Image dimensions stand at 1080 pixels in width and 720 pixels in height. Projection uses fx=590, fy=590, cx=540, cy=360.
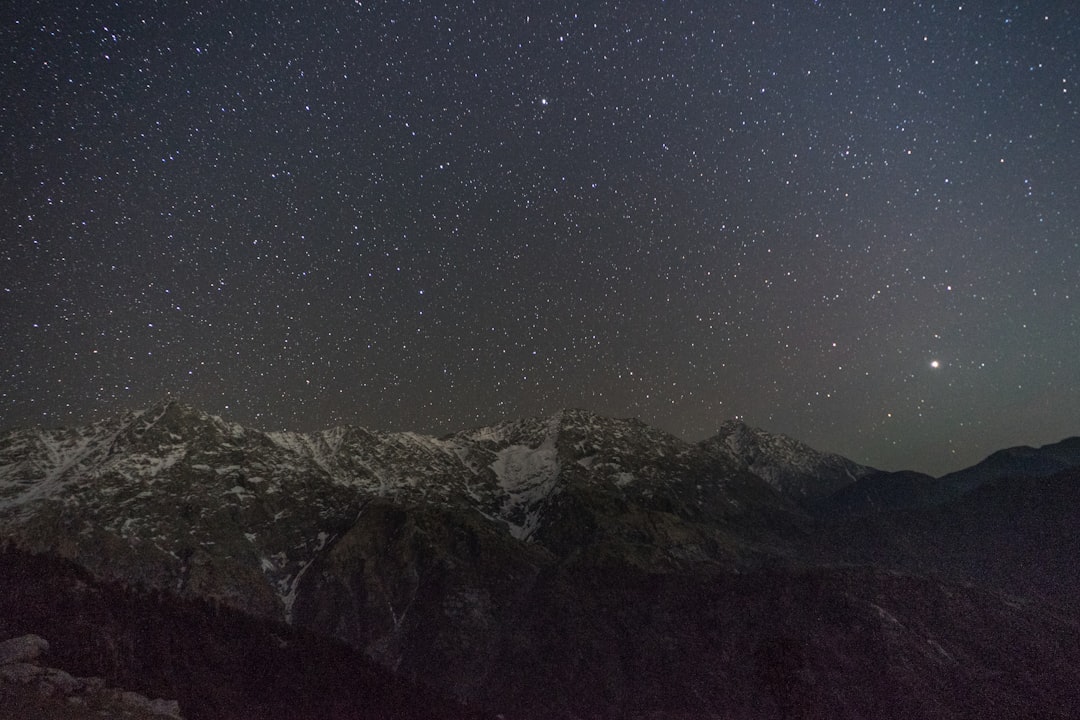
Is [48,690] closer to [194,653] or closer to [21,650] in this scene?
[21,650]

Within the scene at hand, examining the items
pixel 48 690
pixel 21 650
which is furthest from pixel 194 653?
pixel 48 690

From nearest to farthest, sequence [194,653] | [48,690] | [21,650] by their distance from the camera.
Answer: [48,690] < [21,650] < [194,653]

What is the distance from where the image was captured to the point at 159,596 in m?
116

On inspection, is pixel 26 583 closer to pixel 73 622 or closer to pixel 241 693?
pixel 73 622

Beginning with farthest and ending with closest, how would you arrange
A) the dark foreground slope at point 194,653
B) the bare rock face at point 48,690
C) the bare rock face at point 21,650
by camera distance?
the dark foreground slope at point 194,653
the bare rock face at point 21,650
the bare rock face at point 48,690

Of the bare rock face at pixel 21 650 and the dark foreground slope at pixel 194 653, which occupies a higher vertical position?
the bare rock face at pixel 21 650

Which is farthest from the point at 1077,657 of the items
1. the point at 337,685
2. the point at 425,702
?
the point at 337,685

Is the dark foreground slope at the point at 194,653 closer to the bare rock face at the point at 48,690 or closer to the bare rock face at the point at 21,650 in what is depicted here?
the bare rock face at the point at 21,650

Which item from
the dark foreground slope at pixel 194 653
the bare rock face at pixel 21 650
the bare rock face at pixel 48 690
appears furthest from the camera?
the dark foreground slope at pixel 194 653

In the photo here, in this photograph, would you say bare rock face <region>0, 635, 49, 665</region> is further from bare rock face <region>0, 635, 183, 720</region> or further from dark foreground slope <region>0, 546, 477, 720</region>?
dark foreground slope <region>0, 546, 477, 720</region>

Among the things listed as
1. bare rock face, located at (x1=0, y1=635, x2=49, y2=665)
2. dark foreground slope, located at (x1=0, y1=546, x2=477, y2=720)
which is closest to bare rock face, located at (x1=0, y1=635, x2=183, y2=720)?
bare rock face, located at (x1=0, y1=635, x2=49, y2=665)

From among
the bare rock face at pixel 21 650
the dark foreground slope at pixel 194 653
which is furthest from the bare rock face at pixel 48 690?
the dark foreground slope at pixel 194 653

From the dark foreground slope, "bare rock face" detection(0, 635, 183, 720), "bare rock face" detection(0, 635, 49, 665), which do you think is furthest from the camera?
the dark foreground slope

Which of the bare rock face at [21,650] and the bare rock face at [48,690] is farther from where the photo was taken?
the bare rock face at [21,650]
